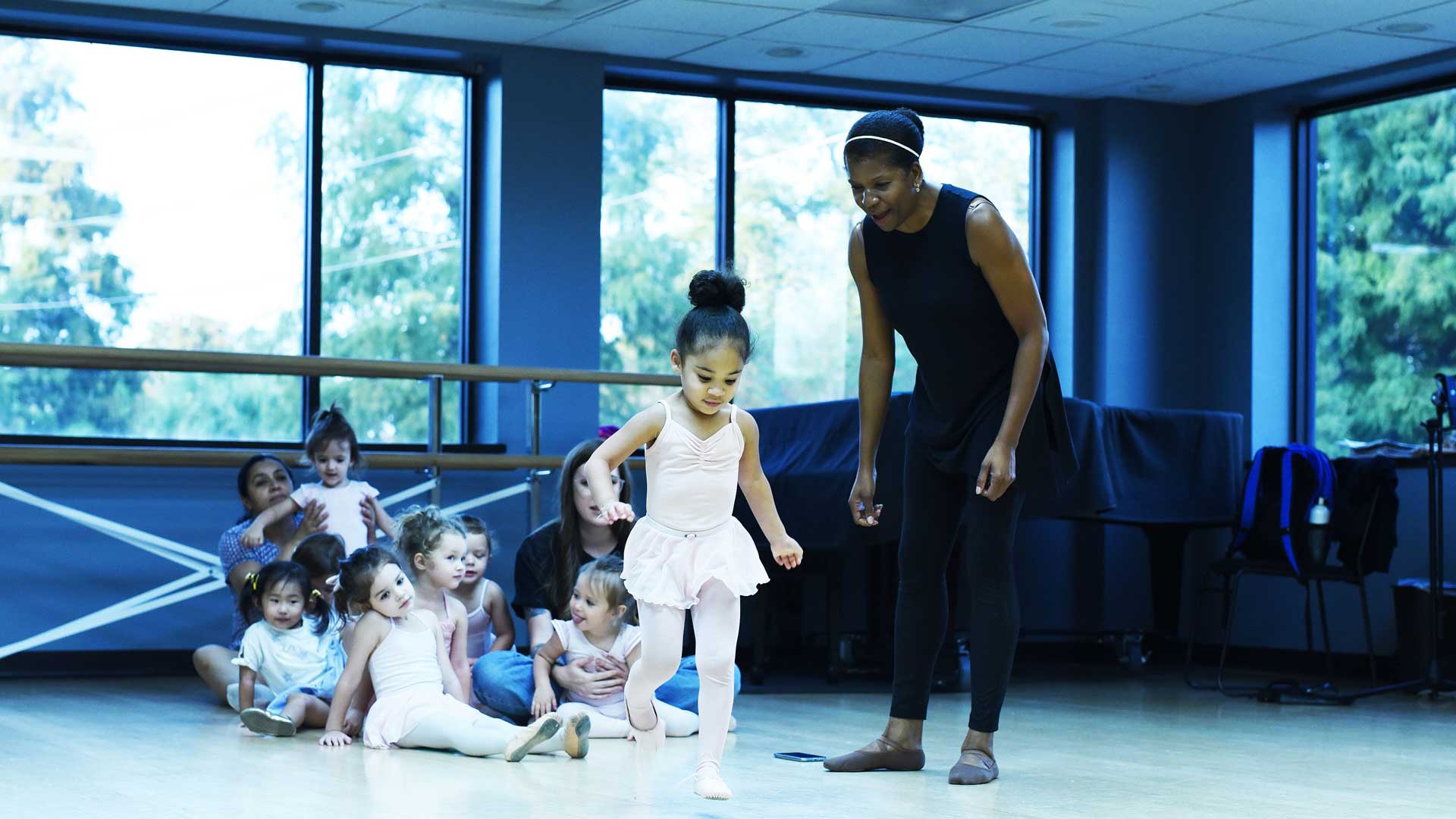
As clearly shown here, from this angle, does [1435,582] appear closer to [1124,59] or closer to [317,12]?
[1124,59]

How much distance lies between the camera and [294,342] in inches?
261

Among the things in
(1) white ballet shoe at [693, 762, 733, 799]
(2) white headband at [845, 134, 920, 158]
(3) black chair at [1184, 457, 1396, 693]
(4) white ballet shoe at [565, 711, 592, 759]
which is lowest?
(4) white ballet shoe at [565, 711, 592, 759]

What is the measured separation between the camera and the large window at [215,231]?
6230mm

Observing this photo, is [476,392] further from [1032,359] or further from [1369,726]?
[1032,359]

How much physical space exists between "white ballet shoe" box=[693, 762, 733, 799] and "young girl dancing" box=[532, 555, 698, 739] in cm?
123

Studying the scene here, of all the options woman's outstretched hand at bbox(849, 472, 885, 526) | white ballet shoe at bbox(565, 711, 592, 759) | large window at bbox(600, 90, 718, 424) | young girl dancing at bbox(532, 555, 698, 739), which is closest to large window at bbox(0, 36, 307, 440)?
large window at bbox(600, 90, 718, 424)

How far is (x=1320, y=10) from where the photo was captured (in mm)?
6043

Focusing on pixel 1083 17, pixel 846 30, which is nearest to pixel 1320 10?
pixel 1083 17

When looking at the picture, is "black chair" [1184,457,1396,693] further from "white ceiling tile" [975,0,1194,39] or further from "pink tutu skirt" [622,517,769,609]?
"pink tutu skirt" [622,517,769,609]

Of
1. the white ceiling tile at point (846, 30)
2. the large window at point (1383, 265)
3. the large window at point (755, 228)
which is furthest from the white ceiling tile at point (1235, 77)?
the white ceiling tile at point (846, 30)

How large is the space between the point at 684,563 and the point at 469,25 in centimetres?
390

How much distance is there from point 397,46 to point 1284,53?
3.42 metres

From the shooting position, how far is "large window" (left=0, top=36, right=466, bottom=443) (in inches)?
245

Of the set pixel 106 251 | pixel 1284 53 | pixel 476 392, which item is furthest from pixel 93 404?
pixel 1284 53
